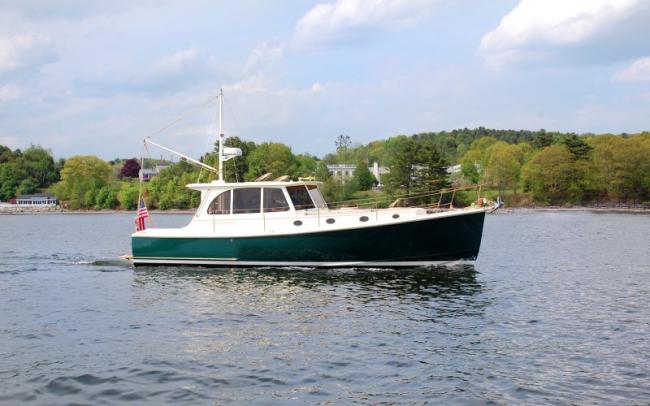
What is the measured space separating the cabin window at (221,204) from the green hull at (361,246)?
1.20 m

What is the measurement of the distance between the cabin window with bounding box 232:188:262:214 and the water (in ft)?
8.02

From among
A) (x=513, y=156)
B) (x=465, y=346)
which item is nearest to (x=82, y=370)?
(x=465, y=346)

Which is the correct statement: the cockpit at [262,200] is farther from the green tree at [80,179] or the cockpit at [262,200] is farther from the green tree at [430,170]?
the green tree at [80,179]

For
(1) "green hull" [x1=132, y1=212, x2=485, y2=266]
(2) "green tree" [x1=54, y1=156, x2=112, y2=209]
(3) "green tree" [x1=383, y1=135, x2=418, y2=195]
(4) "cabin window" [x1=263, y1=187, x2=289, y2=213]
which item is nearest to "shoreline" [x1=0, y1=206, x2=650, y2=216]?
(2) "green tree" [x1=54, y1=156, x2=112, y2=209]

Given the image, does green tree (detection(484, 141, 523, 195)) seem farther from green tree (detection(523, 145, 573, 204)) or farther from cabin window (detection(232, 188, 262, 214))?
cabin window (detection(232, 188, 262, 214))

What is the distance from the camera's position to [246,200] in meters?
25.5

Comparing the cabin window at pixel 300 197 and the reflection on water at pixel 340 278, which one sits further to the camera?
the cabin window at pixel 300 197

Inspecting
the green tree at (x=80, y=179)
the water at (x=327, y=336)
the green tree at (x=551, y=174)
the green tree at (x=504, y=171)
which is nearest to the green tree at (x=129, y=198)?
the green tree at (x=80, y=179)

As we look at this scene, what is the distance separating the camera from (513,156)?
123 meters

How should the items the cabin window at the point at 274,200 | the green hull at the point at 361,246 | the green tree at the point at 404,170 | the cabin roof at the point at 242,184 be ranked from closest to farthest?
1. the green hull at the point at 361,246
2. the cabin roof at the point at 242,184
3. the cabin window at the point at 274,200
4. the green tree at the point at 404,170

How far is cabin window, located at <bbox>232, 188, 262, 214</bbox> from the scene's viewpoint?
25344mm

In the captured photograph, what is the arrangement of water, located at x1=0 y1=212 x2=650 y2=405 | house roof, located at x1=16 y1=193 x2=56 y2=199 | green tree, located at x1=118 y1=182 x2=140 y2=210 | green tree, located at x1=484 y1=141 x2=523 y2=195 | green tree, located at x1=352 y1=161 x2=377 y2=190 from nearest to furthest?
1. water, located at x1=0 y1=212 x2=650 y2=405
2. green tree, located at x1=484 y1=141 x2=523 y2=195
3. green tree, located at x1=352 y1=161 x2=377 y2=190
4. green tree, located at x1=118 y1=182 x2=140 y2=210
5. house roof, located at x1=16 y1=193 x2=56 y2=199

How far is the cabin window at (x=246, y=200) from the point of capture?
83.1ft

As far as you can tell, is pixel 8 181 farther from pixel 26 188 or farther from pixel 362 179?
pixel 362 179
